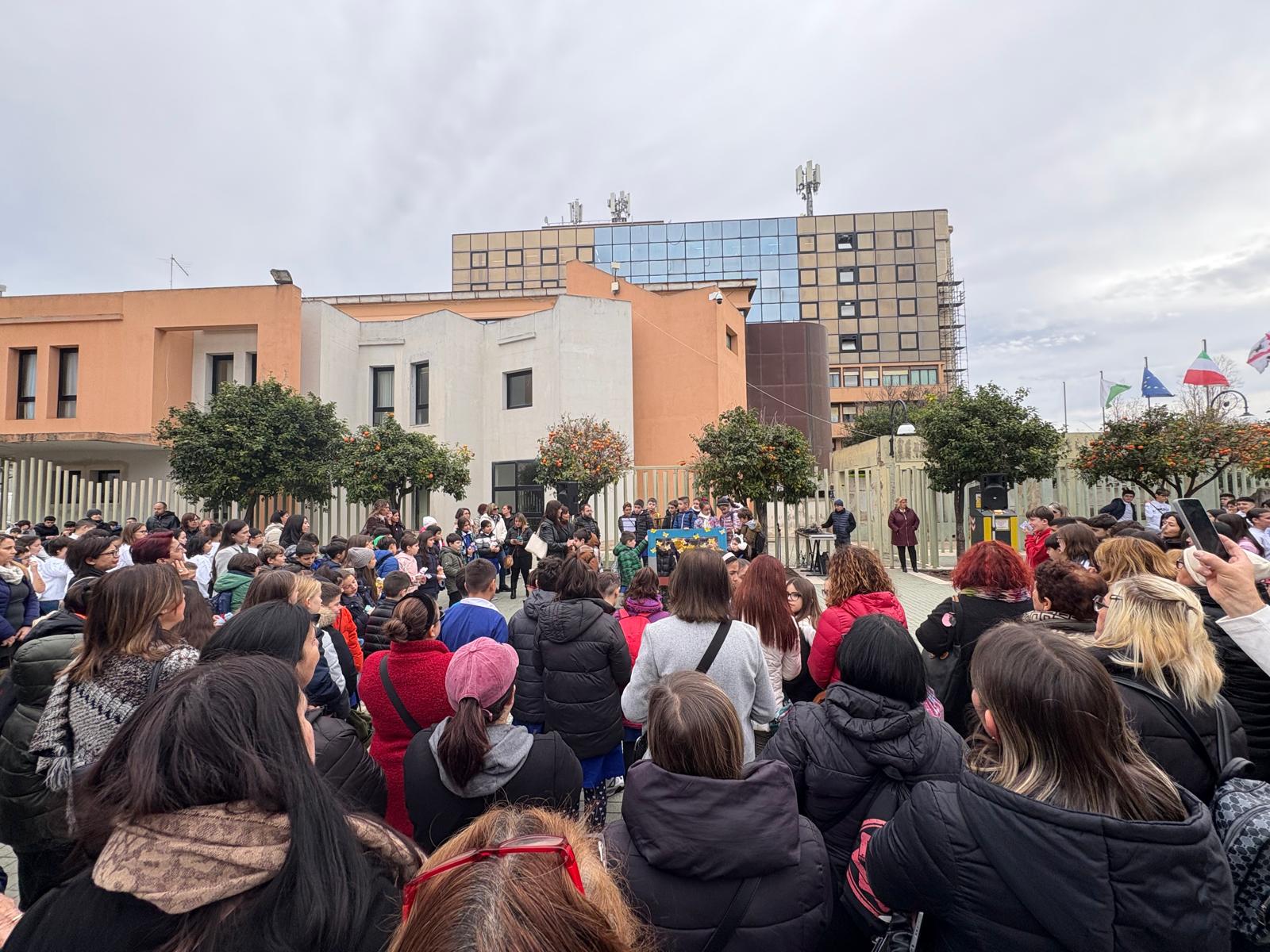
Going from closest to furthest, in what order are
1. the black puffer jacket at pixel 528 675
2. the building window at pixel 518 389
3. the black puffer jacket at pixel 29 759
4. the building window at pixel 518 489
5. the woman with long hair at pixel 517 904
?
the woman with long hair at pixel 517 904
the black puffer jacket at pixel 29 759
the black puffer jacket at pixel 528 675
the building window at pixel 518 489
the building window at pixel 518 389

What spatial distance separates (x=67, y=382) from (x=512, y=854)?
2727 cm

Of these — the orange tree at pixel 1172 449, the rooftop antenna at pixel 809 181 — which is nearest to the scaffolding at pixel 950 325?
the rooftop antenna at pixel 809 181

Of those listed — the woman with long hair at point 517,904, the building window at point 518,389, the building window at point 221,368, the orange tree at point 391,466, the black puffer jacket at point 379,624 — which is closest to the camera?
the woman with long hair at point 517,904

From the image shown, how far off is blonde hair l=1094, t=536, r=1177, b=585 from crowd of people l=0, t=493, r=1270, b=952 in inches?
0.8

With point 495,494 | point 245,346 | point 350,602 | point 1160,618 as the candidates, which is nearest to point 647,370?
point 495,494

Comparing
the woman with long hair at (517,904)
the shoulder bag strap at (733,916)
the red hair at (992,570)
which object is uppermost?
the red hair at (992,570)

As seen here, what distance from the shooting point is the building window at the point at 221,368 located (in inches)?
861

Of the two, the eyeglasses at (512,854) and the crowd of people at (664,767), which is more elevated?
the eyeglasses at (512,854)

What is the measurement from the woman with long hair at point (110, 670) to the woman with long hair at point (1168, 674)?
3.38 m

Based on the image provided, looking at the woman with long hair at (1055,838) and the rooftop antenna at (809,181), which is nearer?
the woman with long hair at (1055,838)

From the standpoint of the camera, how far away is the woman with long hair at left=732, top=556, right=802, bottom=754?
3709mm

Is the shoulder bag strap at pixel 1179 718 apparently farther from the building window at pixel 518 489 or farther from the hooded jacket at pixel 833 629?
the building window at pixel 518 489

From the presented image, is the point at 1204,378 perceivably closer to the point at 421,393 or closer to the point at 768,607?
the point at 768,607

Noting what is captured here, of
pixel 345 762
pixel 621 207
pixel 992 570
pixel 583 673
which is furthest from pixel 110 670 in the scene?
pixel 621 207
